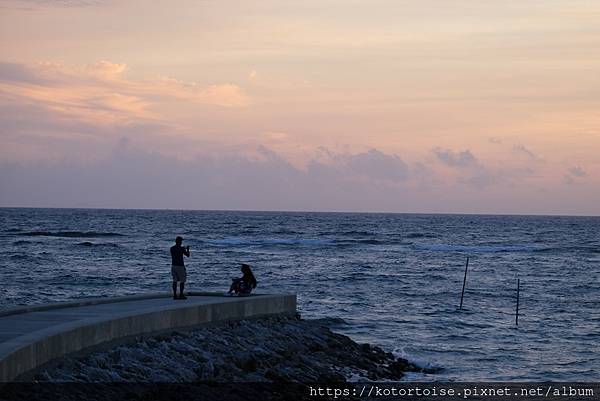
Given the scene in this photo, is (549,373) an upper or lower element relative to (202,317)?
lower

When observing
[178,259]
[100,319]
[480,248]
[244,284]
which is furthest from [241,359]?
[480,248]

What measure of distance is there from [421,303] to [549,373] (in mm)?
16560

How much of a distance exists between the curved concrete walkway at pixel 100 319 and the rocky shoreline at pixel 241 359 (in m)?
0.24

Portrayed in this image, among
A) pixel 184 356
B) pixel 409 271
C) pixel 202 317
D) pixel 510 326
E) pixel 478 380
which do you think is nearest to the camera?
pixel 184 356

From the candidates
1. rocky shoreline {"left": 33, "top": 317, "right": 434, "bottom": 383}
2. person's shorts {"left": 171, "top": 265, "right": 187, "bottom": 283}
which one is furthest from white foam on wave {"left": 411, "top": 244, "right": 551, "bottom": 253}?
person's shorts {"left": 171, "top": 265, "right": 187, "bottom": 283}

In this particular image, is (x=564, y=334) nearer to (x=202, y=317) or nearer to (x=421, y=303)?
(x=421, y=303)

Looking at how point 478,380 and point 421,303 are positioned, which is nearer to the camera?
point 478,380

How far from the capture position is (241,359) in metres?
19.2

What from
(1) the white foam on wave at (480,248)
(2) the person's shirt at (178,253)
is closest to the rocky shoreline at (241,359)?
(2) the person's shirt at (178,253)

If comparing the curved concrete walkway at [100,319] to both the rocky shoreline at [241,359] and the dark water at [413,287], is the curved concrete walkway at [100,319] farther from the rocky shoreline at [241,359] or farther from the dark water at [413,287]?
the dark water at [413,287]

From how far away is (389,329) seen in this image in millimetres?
32094

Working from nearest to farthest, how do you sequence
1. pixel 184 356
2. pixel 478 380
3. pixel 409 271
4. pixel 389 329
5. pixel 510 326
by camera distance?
pixel 184 356, pixel 478 380, pixel 389 329, pixel 510 326, pixel 409 271

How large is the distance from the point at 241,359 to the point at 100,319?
3537 mm

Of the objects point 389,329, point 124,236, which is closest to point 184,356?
point 389,329
